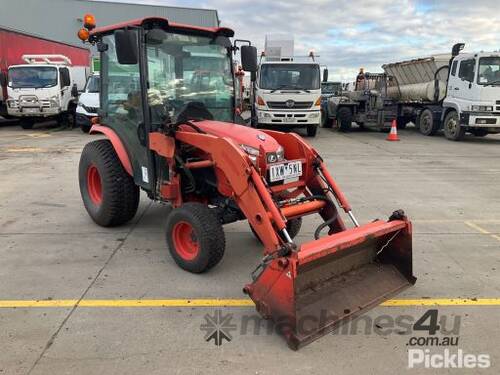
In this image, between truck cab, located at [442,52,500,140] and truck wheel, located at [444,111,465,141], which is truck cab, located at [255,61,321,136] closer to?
truck cab, located at [442,52,500,140]

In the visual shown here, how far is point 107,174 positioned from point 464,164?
8.32 meters

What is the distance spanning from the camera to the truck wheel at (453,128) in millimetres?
14656

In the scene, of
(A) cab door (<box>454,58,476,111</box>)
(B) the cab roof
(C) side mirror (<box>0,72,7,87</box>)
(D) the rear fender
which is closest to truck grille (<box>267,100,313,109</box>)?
(A) cab door (<box>454,58,476,111</box>)

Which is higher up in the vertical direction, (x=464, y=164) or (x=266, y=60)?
(x=266, y=60)

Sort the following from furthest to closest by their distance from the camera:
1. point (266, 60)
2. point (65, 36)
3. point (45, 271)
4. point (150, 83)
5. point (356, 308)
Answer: point (65, 36)
point (266, 60)
point (150, 83)
point (45, 271)
point (356, 308)

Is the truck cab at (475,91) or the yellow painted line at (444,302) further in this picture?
the truck cab at (475,91)

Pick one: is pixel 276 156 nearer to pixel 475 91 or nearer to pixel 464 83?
pixel 475 91

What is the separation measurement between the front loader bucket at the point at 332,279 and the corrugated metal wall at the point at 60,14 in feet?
127

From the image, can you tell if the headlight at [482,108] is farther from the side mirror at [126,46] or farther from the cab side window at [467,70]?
A: the side mirror at [126,46]

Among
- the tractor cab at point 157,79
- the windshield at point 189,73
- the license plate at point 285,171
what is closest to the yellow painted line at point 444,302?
the license plate at point 285,171

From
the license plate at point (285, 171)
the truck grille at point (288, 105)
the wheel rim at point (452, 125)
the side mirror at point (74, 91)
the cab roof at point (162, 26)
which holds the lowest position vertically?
the wheel rim at point (452, 125)

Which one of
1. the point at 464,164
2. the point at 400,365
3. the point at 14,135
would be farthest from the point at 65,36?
the point at 400,365

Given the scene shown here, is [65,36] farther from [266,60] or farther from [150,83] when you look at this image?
[150,83]

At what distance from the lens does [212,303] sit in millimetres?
3656
